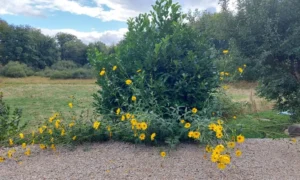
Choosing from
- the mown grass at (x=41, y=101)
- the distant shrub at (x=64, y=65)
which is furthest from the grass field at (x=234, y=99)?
the distant shrub at (x=64, y=65)

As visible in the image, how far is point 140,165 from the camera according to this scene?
2477 mm

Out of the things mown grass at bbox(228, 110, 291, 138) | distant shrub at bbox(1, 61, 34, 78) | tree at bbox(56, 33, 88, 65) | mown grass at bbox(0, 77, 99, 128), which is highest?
tree at bbox(56, 33, 88, 65)

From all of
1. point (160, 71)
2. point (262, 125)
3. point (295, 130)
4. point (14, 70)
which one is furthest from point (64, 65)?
point (295, 130)

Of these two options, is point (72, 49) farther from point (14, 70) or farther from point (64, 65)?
point (14, 70)

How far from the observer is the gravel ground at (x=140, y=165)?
A: 233 cm

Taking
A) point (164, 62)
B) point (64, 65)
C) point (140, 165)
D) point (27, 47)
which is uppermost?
point (27, 47)

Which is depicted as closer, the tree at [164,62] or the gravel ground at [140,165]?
the gravel ground at [140,165]

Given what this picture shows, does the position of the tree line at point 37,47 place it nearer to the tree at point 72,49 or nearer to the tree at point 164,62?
the tree at point 72,49

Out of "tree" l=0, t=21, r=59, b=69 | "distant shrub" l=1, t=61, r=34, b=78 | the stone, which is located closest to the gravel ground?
the stone

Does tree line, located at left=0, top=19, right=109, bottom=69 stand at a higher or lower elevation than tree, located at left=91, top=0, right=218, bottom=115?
higher

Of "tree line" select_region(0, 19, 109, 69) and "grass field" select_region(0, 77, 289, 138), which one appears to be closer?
"grass field" select_region(0, 77, 289, 138)

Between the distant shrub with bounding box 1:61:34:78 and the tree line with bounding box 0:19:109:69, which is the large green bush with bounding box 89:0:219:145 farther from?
the distant shrub with bounding box 1:61:34:78

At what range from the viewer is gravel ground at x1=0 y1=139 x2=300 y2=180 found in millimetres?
2334

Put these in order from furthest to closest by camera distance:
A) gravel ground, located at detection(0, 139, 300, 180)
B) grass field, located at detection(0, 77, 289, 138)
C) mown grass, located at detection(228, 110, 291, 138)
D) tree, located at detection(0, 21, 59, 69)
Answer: tree, located at detection(0, 21, 59, 69), grass field, located at detection(0, 77, 289, 138), mown grass, located at detection(228, 110, 291, 138), gravel ground, located at detection(0, 139, 300, 180)
